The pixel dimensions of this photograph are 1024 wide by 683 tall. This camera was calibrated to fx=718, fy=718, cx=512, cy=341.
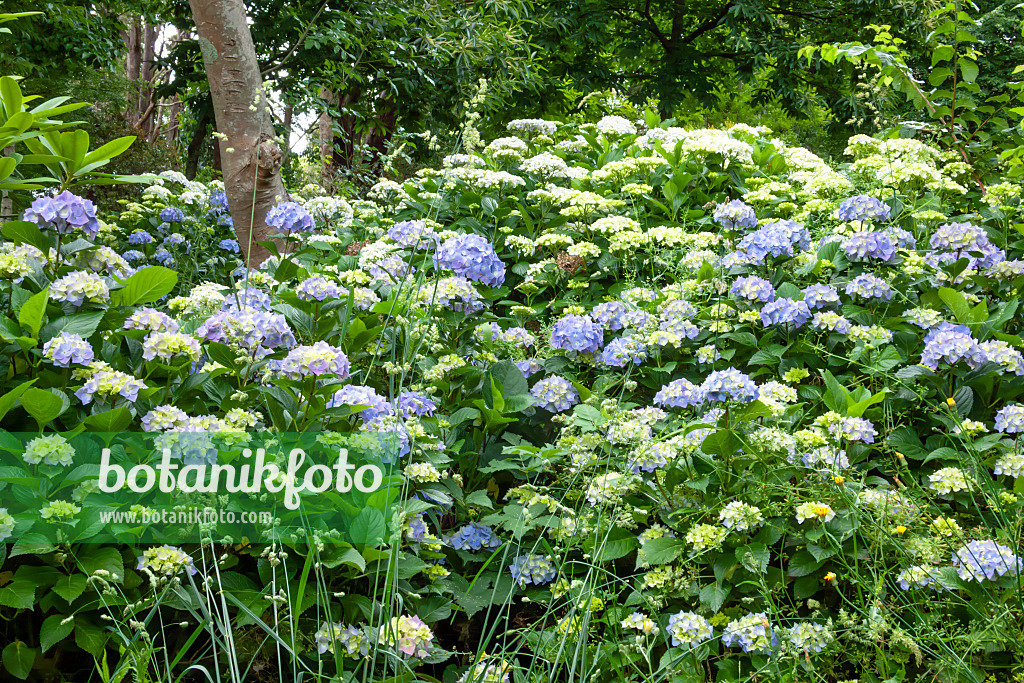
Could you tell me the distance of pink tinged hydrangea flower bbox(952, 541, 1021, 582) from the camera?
1.80 metres

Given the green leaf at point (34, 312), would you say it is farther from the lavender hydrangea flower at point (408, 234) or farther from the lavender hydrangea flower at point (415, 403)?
the lavender hydrangea flower at point (408, 234)

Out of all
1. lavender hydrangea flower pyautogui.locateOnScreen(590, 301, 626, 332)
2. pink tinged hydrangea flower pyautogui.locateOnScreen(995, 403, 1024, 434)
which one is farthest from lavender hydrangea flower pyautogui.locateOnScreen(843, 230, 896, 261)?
lavender hydrangea flower pyautogui.locateOnScreen(590, 301, 626, 332)

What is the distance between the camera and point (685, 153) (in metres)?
→ 3.88

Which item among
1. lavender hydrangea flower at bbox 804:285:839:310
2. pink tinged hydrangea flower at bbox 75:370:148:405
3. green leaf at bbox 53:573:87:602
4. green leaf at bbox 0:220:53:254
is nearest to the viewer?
green leaf at bbox 53:573:87:602

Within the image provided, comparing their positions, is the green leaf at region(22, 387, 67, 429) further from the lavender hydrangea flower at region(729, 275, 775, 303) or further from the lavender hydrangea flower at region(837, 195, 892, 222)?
the lavender hydrangea flower at region(837, 195, 892, 222)

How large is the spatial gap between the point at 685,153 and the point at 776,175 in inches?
19.6

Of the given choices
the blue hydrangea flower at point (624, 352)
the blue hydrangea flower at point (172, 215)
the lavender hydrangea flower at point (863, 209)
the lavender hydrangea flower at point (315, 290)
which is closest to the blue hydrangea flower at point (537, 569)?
the blue hydrangea flower at point (624, 352)

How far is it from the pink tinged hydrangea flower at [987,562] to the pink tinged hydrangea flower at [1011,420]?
1.59ft

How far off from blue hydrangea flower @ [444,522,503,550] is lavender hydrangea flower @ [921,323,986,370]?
1512mm

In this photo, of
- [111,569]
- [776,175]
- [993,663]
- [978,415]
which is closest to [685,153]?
[776,175]

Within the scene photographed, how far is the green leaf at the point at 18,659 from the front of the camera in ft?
4.76

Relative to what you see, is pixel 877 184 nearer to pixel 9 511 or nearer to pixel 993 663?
pixel 993 663

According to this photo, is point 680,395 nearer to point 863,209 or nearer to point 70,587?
point 863,209

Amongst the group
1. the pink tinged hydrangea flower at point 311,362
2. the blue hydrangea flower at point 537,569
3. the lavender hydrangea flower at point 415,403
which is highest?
the pink tinged hydrangea flower at point 311,362
